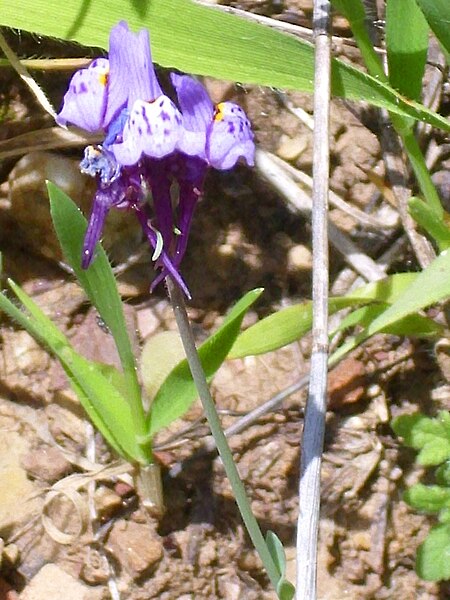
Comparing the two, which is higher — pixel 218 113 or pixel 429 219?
pixel 218 113

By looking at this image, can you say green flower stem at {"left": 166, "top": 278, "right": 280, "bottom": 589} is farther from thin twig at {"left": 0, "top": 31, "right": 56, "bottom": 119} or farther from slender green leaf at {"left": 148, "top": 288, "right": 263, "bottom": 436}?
thin twig at {"left": 0, "top": 31, "right": 56, "bottom": 119}

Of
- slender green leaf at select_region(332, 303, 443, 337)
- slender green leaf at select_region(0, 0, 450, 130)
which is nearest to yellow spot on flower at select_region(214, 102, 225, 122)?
slender green leaf at select_region(0, 0, 450, 130)

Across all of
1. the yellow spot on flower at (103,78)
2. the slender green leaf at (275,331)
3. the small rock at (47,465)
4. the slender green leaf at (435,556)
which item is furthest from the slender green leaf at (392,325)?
the yellow spot on flower at (103,78)

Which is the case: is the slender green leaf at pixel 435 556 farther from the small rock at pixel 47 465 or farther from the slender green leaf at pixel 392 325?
the small rock at pixel 47 465

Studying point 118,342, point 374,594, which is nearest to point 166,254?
point 118,342

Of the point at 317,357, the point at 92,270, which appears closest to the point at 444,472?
the point at 317,357

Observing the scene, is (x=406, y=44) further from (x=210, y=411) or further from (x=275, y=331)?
(x=210, y=411)
